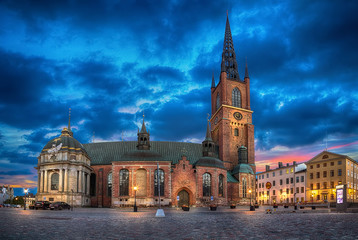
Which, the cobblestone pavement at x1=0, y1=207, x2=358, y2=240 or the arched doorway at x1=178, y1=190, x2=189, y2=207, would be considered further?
the arched doorway at x1=178, y1=190, x2=189, y2=207

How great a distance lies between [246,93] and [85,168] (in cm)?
4528

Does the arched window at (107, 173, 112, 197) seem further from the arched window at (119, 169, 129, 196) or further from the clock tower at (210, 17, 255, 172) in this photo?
the clock tower at (210, 17, 255, 172)

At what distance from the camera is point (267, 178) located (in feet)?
380

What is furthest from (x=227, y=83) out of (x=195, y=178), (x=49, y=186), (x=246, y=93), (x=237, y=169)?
(x=49, y=186)

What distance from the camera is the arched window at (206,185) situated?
69938mm

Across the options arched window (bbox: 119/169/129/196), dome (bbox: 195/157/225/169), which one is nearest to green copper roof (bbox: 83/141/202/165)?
arched window (bbox: 119/169/129/196)

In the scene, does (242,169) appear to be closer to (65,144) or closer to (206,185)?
(206,185)

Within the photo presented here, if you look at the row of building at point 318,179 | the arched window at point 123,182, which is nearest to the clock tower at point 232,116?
the row of building at point 318,179

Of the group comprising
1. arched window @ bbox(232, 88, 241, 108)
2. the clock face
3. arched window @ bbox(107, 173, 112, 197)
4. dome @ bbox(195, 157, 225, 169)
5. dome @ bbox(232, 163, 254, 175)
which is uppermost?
arched window @ bbox(232, 88, 241, 108)

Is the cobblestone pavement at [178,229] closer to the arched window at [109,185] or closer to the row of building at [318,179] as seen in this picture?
the arched window at [109,185]

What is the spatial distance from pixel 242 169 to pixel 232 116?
47.1 feet

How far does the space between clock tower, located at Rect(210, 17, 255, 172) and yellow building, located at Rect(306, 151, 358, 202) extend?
2057cm

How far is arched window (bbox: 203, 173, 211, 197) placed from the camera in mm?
69938

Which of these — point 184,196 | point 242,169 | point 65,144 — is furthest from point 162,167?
point 65,144
